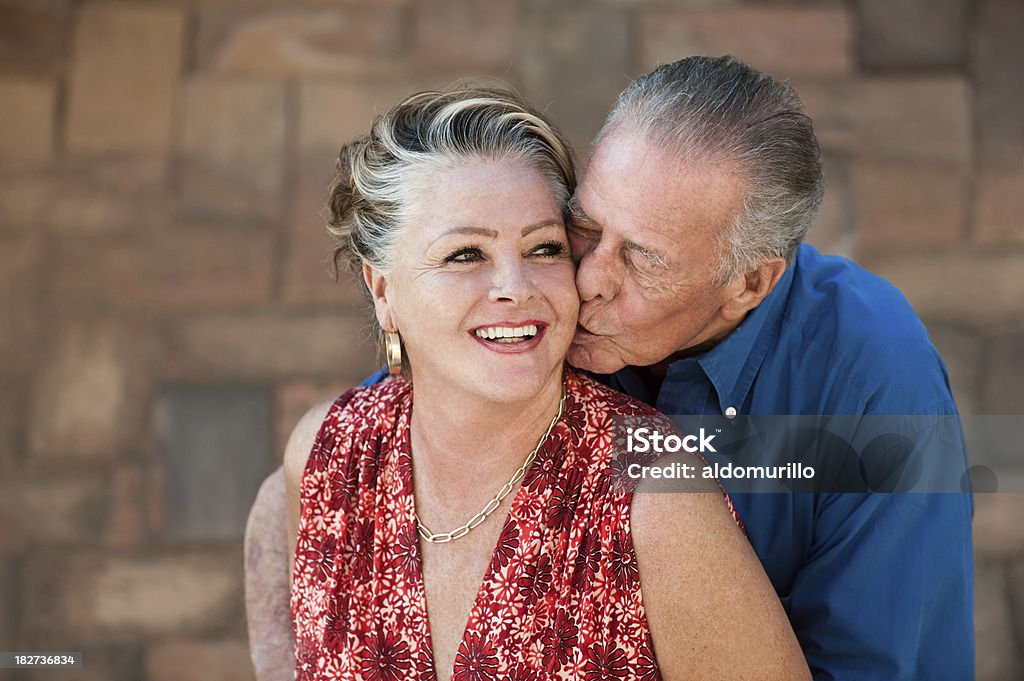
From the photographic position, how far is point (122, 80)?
12.0 ft

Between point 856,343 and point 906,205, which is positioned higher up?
point 906,205

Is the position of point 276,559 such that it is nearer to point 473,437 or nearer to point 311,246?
point 473,437

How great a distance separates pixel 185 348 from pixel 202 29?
0.99 meters

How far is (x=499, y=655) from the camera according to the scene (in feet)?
6.55

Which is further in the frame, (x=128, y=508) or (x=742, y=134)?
(x=128, y=508)

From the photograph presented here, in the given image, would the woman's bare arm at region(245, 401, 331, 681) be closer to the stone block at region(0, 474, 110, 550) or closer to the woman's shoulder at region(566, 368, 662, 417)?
the woman's shoulder at region(566, 368, 662, 417)

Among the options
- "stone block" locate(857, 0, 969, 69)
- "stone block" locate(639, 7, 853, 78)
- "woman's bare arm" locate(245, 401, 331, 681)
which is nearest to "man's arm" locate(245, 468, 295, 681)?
"woman's bare arm" locate(245, 401, 331, 681)

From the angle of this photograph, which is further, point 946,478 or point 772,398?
point 772,398

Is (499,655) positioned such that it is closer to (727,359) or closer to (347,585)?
(347,585)

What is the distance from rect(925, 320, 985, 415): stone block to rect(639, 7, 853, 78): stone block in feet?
2.89

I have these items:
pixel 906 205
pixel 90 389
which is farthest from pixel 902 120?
pixel 90 389

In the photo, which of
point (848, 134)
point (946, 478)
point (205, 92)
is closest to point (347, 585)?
point (946, 478)

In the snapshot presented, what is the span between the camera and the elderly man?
6.70 feet

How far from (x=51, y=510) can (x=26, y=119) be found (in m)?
1.23
